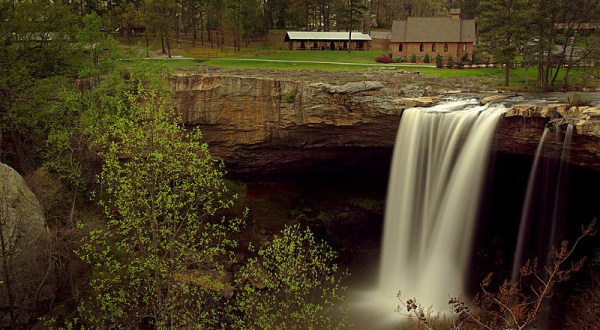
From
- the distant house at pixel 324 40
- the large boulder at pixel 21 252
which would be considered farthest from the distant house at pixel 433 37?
the large boulder at pixel 21 252

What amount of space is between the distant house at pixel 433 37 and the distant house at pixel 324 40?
5665mm

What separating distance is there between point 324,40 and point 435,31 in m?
13.3

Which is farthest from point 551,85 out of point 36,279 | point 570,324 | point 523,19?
point 36,279

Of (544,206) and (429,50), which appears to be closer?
(544,206)

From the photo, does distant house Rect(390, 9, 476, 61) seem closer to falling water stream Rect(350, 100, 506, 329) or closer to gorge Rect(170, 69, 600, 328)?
gorge Rect(170, 69, 600, 328)

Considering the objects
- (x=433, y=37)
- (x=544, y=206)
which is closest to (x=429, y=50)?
(x=433, y=37)

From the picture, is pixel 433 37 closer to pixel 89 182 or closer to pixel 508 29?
pixel 508 29

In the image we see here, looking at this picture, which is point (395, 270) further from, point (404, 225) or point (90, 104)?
point (90, 104)

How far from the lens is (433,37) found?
51562 mm

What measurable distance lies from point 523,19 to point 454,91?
8.46 meters

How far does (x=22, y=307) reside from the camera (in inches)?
605

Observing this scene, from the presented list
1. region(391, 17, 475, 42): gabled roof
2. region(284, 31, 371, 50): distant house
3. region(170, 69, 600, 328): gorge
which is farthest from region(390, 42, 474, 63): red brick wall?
region(170, 69, 600, 328): gorge

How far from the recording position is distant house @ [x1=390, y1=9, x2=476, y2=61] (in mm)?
51188

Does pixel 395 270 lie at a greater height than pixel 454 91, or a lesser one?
lesser
